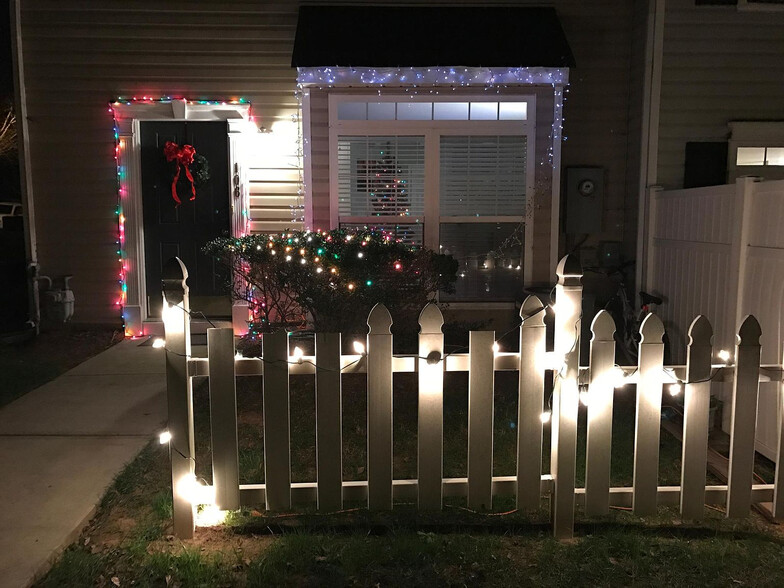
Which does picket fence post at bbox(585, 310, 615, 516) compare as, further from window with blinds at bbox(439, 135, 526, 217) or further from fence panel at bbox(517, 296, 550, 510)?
window with blinds at bbox(439, 135, 526, 217)

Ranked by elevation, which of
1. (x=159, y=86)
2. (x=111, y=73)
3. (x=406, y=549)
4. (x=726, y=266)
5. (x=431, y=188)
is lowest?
(x=406, y=549)

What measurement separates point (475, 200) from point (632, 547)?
524 centimetres

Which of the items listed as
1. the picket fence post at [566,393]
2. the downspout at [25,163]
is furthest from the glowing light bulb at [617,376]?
the downspout at [25,163]

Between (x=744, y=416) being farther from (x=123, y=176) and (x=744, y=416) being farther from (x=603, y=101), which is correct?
(x=123, y=176)

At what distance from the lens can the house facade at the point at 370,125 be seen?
7422mm

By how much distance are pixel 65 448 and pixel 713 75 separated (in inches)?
291

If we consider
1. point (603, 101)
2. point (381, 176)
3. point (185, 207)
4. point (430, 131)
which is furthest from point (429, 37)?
point (185, 207)

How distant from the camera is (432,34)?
739cm

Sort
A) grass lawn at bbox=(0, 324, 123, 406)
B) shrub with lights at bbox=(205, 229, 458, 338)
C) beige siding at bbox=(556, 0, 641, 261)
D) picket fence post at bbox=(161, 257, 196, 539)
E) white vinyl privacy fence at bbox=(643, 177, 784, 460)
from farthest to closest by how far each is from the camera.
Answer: beige siding at bbox=(556, 0, 641, 261) < shrub with lights at bbox=(205, 229, 458, 338) < grass lawn at bbox=(0, 324, 123, 406) < white vinyl privacy fence at bbox=(643, 177, 784, 460) < picket fence post at bbox=(161, 257, 196, 539)

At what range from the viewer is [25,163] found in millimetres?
7734

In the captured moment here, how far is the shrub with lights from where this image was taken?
599 centimetres

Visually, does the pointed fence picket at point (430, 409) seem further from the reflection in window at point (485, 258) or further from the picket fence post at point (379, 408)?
the reflection in window at point (485, 258)

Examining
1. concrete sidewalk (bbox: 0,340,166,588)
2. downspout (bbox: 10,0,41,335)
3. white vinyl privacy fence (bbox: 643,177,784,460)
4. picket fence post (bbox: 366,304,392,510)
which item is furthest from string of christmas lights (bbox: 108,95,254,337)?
picket fence post (bbox: 366,304,392,510)

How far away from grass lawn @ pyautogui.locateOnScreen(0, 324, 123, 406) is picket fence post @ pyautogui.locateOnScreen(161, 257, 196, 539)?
2897mm
